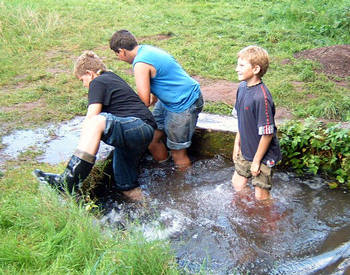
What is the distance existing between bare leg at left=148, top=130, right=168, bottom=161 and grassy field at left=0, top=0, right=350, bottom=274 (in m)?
1.21

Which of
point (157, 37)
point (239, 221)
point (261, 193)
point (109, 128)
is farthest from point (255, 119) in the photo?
point (157, 37)

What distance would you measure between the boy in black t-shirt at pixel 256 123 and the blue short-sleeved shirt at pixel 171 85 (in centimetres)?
73

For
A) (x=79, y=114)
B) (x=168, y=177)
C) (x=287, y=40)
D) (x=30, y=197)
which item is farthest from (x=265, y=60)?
(x=287, y=40)

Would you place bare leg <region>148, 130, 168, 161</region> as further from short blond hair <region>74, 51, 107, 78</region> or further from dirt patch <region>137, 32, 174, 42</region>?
dirt patch <region>137, 32, 174, 42</region>

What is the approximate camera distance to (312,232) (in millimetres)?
3648

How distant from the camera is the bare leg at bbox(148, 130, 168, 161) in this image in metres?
4.80

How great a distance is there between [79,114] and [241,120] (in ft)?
9.55

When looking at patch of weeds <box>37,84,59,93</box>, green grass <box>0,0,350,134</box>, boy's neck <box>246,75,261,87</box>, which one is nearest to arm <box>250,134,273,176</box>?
boy's neck <box>246,75,261,87</box>

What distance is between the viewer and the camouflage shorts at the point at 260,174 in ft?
11.9

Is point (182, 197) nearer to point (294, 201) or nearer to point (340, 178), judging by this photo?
point (294, 201)

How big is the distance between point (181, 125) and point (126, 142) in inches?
32.2

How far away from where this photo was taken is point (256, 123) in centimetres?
353

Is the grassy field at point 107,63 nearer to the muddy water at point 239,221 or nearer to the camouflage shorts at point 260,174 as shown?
the muddy water at point 239,221

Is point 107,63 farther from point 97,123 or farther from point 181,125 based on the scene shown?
point 97,123
